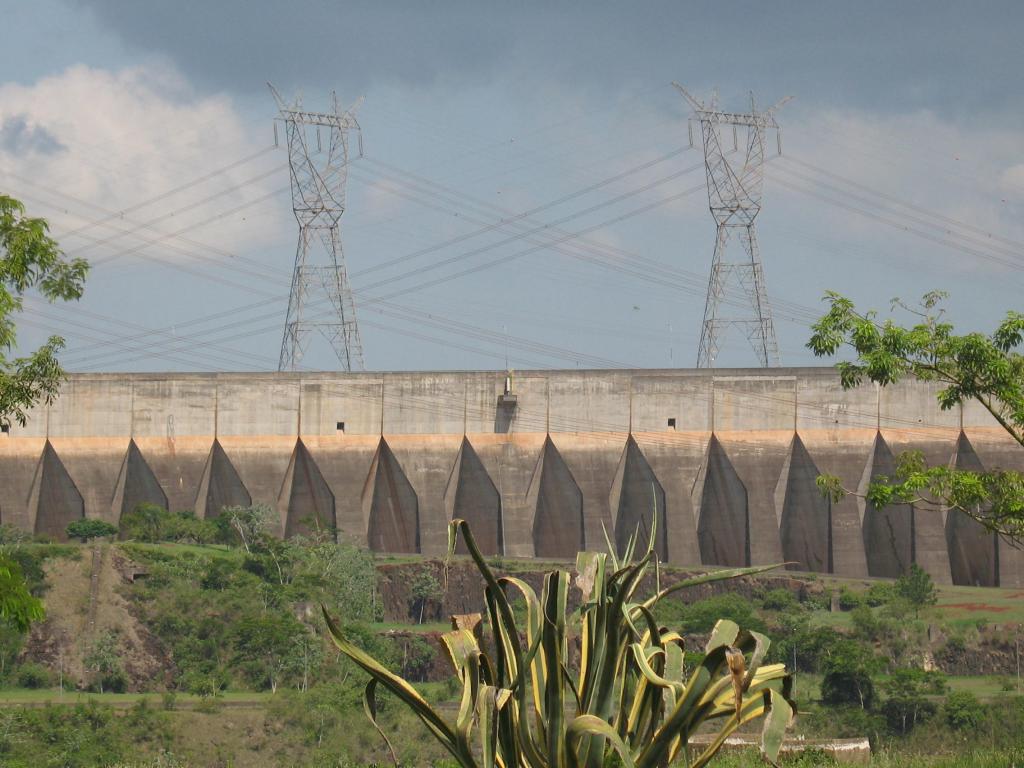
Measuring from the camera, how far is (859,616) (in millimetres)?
40938

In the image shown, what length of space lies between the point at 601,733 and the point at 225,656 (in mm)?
31644

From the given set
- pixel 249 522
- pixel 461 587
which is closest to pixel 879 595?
pixel 461 587

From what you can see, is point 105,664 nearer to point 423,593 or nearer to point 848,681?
point 423,593

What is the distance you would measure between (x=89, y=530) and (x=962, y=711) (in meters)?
28.1

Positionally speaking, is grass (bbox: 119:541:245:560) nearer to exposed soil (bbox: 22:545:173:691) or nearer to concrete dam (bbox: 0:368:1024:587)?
exposed soil (bbox: 22:545:173:691)

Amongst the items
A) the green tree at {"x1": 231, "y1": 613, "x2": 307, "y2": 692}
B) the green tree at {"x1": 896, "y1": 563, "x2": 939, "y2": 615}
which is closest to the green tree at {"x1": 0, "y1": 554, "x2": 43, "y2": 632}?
the green tree at {"x1": 231, "y1": 613, "x2": 307, "y2": 692}

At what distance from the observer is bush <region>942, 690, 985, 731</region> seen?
3166cm

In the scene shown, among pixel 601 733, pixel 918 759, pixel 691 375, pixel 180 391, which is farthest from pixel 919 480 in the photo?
pixel 180 391

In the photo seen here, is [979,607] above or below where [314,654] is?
above

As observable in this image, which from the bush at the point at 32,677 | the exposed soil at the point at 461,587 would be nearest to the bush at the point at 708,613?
the exposed soil at the point at 461,587

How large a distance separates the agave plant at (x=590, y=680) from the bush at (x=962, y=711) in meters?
24.5

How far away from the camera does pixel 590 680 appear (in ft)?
29.9

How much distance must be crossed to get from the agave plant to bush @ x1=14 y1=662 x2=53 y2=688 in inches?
1198

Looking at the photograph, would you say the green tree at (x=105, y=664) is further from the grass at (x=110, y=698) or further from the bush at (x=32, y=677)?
the bush at (x=32, y=677)
